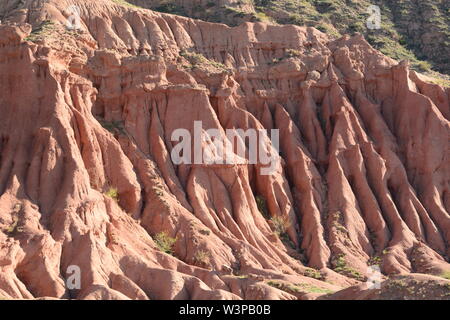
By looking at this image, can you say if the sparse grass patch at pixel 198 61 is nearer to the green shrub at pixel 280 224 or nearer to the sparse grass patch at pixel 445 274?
the green shrub at pixel 280 224

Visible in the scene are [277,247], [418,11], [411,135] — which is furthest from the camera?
[418,11]

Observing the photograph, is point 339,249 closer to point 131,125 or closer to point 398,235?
point 398,235

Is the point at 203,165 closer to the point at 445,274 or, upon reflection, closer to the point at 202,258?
the point at 202,258

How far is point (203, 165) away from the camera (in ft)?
181

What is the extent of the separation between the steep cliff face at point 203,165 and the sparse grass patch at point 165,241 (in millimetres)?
78

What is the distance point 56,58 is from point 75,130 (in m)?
4.42

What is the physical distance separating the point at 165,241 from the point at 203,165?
5870 mm

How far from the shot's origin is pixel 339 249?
179ft

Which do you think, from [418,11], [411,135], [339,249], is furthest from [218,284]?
[418,11]

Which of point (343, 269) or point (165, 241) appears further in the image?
point (343, 269)

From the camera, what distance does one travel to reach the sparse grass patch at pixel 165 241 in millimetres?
50719

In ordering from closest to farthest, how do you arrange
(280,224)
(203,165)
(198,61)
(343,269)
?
(343,269), (203,165), (280,224), (198,61)

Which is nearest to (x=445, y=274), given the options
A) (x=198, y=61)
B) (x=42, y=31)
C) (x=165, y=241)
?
(x=165, y=241)
